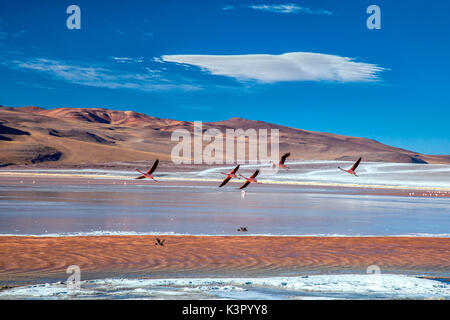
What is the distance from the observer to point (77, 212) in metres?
23.8

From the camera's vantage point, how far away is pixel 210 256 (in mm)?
13078

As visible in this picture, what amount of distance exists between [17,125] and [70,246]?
557 feet

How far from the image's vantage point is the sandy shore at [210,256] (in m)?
11.4

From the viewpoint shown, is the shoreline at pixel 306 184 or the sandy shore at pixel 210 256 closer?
the sandy shore at pixel 210 256

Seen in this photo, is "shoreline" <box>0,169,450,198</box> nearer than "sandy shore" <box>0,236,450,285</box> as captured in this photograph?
No

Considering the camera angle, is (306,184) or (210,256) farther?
(306,184)

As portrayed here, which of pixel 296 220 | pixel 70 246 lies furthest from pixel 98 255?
pixel 296 220

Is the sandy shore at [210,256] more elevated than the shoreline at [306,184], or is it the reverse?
the shoreline at [306,184]

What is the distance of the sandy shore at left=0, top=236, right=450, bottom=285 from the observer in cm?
1138

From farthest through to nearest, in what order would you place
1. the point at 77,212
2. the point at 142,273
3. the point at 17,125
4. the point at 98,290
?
the point at 17,125
the point at 77,212
the point at 142,273
the point at 98,290

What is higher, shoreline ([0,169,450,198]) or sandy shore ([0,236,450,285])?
shoreline ([0,169,450,198])

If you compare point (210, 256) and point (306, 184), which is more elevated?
point (306, 184)
